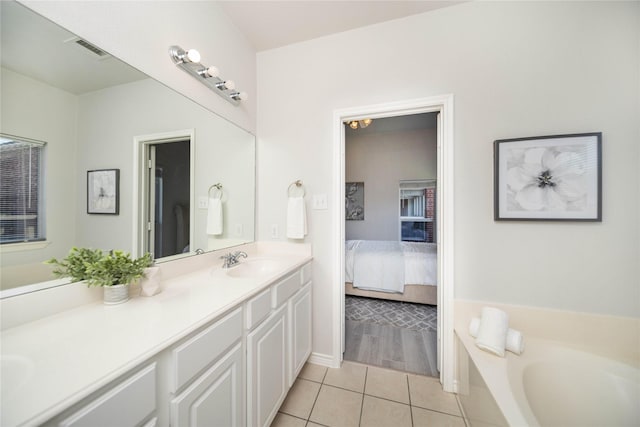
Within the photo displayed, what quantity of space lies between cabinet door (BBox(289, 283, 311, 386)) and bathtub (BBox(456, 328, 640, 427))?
1.04 meters

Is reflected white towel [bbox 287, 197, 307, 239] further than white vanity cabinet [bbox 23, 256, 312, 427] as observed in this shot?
Yes

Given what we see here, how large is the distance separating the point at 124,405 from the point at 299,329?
1117 mm

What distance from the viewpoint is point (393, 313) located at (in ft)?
8.70

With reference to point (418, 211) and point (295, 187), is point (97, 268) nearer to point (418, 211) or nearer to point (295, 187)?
A: point (295, 187)

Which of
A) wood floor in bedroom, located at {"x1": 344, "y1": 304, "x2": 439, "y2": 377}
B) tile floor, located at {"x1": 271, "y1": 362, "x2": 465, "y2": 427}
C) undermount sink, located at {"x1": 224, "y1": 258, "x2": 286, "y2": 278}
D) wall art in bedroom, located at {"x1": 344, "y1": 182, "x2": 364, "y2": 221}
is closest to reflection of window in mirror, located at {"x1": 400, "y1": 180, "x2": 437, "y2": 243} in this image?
wall art in bedroom, located at {"x1": 344, "y1": 182, "x2": 364, "y2": 221}

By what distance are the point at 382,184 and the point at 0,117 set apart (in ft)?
15.4

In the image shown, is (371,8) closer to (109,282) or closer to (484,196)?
(484,196)

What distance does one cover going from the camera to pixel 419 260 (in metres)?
2.80

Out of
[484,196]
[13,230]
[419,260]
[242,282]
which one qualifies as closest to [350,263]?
[419,260]

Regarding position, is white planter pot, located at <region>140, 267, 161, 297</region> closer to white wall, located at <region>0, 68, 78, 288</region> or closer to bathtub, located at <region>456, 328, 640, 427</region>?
white wall, located at <region>0, 68, 78, 288</region>

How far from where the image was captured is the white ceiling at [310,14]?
59.8 inches

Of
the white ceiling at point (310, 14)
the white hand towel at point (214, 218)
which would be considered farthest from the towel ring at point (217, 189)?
the white ceiling at point (310, 14)

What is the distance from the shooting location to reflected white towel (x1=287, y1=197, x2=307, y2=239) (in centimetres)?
178

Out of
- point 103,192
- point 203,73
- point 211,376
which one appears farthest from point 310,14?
point 211,376
